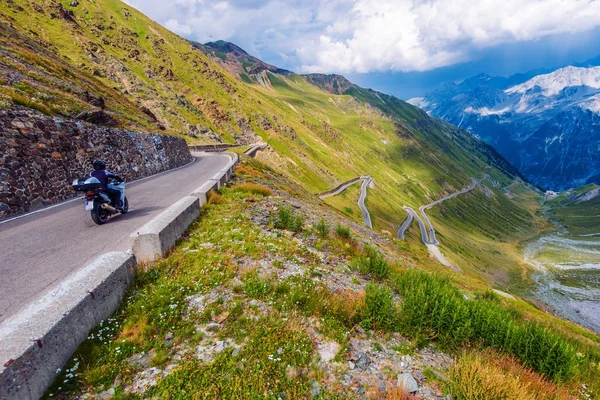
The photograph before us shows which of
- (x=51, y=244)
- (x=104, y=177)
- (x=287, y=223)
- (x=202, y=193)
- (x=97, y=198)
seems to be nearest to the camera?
(x=51, y=244)

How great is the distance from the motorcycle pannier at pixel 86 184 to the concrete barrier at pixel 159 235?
3006mm

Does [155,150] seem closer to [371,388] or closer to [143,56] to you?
[371,388]

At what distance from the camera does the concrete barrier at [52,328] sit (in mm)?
4262

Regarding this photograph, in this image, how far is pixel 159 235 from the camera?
9.15m

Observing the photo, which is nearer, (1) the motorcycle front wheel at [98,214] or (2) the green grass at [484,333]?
(2) the green grass at [484,333]

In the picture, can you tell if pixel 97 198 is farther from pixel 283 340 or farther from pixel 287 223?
Result: pixel 283 340

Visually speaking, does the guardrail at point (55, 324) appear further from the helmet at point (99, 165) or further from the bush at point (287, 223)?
the bush at point (287, 223)

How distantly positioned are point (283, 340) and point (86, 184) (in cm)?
1092

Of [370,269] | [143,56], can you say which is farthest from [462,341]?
[143,56]

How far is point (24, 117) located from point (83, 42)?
10882 cm

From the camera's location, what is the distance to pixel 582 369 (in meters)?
8.11

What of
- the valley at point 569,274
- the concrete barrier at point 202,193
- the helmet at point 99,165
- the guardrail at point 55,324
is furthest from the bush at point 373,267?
the valley at point 569,274

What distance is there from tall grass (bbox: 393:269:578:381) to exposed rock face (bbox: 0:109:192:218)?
1822 centimetres

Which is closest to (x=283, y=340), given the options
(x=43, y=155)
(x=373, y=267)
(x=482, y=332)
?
(x=482, y=332)
